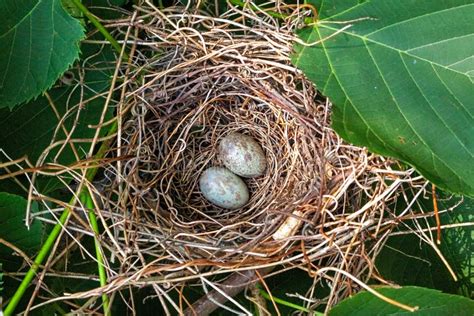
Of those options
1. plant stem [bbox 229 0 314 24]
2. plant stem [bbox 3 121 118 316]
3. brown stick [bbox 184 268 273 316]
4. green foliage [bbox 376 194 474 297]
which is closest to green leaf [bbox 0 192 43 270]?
plant stem [bbox 3 121 118 316]

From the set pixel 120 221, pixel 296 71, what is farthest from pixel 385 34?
pixel 120 221

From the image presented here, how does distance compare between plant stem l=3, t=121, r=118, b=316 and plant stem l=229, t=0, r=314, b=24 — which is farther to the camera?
Result: plant stem l=229, t=0, r=314, b=24

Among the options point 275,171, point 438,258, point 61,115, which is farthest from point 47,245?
point 438,258

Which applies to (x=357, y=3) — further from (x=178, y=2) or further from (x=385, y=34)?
(x=178, y=2)

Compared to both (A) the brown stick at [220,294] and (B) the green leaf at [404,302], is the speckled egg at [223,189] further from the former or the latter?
(B) the green leaf at [404,302]

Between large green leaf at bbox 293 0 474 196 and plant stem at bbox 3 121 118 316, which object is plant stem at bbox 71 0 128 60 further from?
large green leaf at bbox 293 0 474 196
